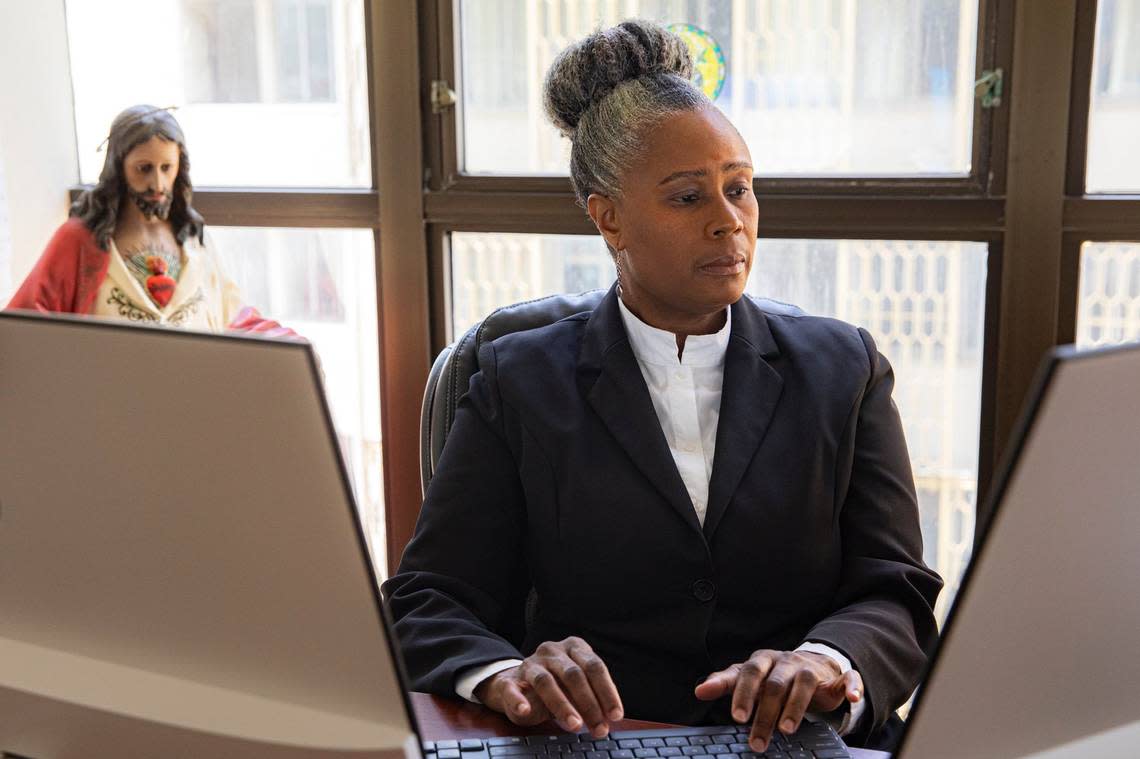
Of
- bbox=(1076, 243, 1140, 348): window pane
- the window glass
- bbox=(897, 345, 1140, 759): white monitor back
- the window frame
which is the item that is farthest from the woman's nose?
the window glass

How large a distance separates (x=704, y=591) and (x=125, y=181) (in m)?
1.67

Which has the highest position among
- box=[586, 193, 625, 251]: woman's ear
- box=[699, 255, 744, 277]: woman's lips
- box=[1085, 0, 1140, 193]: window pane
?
box=[1085, 0, 1140, 193]: window pane

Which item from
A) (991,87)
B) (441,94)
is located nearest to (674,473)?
(991,87)

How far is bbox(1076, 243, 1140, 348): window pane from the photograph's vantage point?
2.04m

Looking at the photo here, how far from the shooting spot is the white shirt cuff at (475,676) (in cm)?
108

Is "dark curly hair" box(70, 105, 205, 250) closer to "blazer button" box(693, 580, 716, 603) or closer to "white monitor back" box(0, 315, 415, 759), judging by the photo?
"blazer button" box(693, 580, 716, 603)

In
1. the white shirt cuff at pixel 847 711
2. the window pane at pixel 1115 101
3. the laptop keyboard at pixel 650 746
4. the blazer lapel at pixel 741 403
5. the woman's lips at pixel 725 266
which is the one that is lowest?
the white shirt cuff at pixel 847 711

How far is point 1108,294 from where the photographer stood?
2.06 metres

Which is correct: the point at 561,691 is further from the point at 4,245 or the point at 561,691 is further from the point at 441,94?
the point at 4,245

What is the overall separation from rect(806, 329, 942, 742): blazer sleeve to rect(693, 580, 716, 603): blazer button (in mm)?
125

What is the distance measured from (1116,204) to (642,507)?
3.86 ft

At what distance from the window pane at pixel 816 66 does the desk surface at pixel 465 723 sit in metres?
1.45

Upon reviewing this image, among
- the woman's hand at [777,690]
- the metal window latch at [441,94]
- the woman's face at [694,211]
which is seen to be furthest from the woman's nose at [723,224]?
the metal window latch at [441,94]

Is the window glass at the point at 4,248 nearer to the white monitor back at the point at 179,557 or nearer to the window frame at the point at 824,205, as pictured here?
the window frame at the point at 824,205
